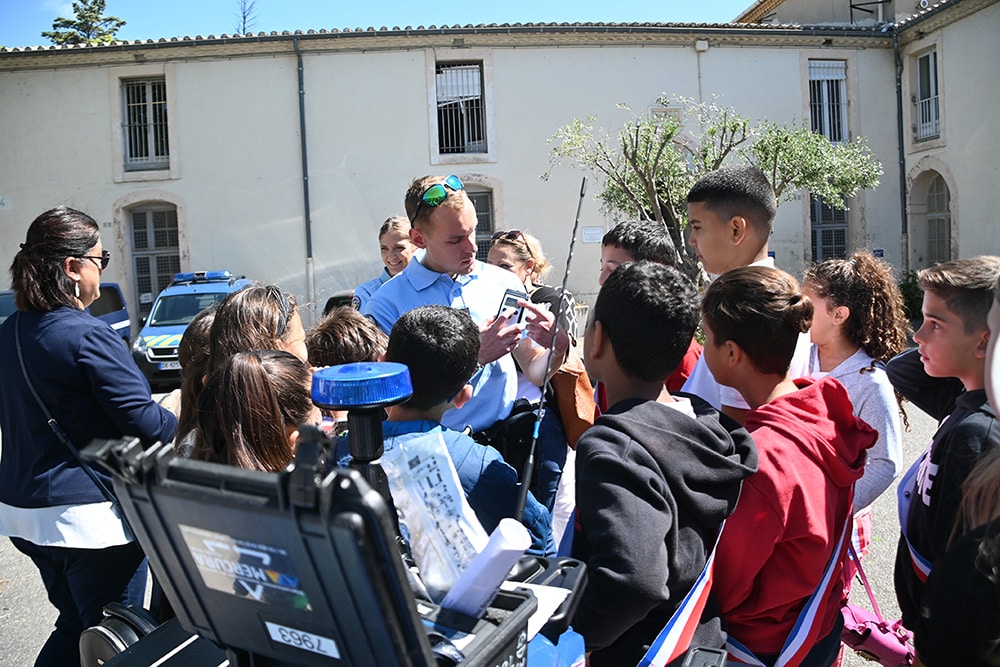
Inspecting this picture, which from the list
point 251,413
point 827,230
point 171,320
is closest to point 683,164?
point 827,230

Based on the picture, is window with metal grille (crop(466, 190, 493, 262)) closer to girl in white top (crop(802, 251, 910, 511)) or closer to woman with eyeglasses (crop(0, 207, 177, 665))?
girl in white top (crop(802, 251, 910, 511))

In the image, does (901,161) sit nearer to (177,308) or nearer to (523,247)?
(177,308)

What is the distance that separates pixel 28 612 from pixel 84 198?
16.6 m

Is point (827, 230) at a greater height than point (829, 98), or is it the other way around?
point (829, 98)

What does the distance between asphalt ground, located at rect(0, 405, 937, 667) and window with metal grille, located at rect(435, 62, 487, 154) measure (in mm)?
14853

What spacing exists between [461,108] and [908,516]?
1775cm

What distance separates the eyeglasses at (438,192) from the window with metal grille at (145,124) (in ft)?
57.9

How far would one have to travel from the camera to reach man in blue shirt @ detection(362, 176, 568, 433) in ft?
9.65

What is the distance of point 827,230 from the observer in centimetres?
2044

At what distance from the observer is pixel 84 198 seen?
60.1 feet

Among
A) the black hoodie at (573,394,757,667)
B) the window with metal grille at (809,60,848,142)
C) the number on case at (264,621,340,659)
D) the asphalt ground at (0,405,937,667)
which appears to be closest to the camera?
the number on case at (264,621,340,659)

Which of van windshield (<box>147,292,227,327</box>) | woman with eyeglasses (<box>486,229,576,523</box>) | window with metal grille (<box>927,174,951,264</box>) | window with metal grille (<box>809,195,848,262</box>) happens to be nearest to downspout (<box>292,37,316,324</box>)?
van windshield (<box>147,292,227,327</box>)

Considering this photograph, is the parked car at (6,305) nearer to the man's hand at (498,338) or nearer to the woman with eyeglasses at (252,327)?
the woman with eyeglasses at (252,327)

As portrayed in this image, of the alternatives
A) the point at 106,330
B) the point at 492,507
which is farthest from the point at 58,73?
the point at 492,507
